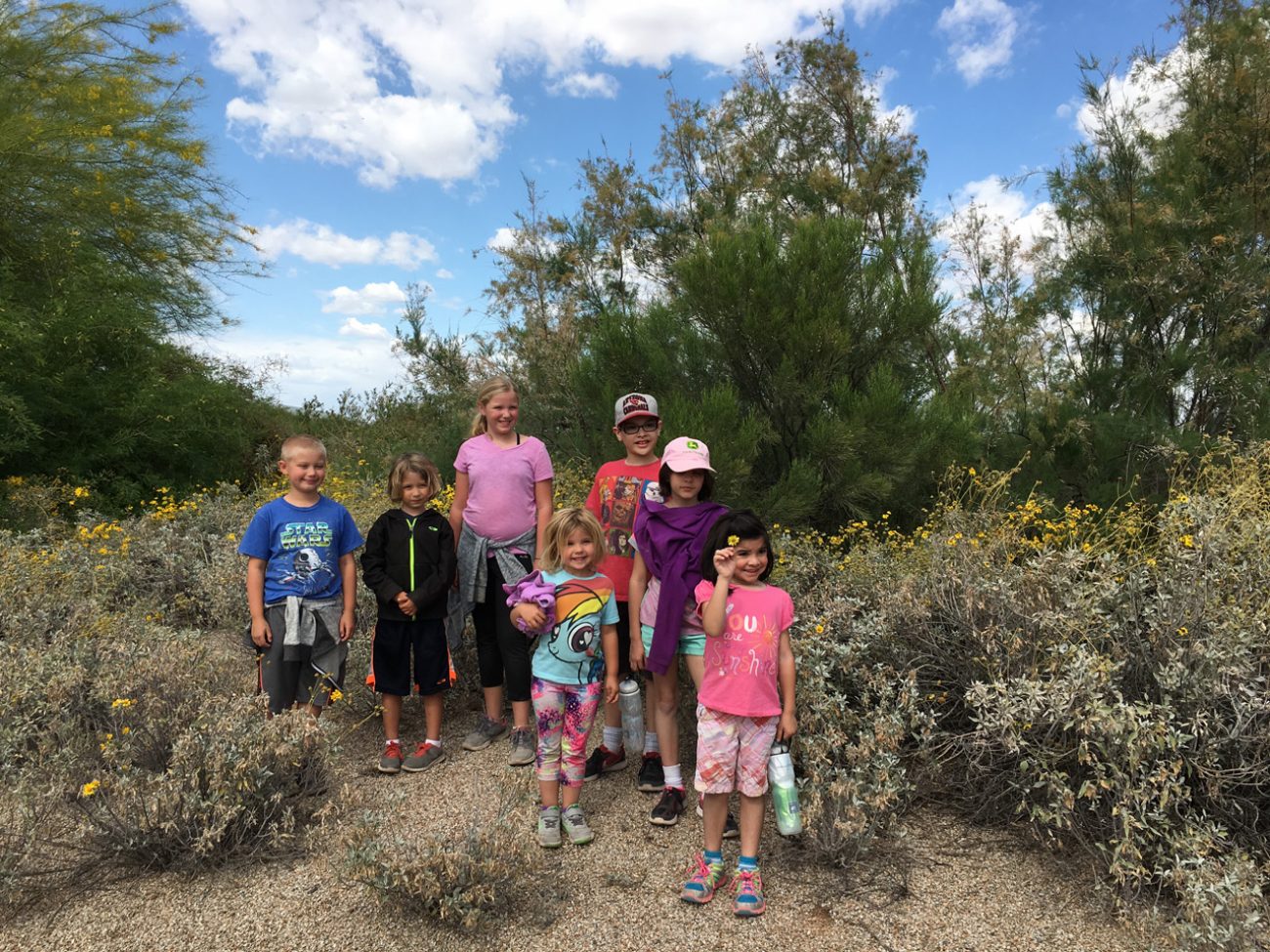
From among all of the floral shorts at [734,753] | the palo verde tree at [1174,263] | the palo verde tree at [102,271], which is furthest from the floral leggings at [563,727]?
the palo verde tree at [102,271]

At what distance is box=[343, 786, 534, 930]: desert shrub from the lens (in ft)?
7.32

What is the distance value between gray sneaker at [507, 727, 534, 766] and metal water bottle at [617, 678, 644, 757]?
1.35 ft

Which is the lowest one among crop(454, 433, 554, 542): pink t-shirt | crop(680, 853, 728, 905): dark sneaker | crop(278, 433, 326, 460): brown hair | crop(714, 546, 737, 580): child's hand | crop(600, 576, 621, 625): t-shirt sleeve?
crop(680, 853, 728, 905): dark sneaker

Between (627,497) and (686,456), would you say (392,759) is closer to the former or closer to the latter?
(627,497)

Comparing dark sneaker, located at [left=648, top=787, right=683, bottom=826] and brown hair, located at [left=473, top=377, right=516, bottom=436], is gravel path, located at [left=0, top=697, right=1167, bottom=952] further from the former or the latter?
brown hair, located at [left=473, top=377, right=516, bottom=436]

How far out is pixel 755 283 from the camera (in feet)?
16.1

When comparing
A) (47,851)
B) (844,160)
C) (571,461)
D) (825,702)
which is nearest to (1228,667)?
(825,702)

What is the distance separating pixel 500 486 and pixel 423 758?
3.95 feet

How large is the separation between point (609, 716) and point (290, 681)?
1322 mm

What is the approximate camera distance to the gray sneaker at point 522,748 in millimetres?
3260

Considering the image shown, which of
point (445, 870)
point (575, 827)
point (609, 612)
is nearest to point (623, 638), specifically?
point (609, 612)

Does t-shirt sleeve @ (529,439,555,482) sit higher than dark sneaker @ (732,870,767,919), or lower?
higher

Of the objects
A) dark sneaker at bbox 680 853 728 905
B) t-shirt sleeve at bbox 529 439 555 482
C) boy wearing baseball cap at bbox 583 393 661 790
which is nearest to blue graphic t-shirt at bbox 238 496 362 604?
t-shirt sleeve at bbox 529 439 555 482

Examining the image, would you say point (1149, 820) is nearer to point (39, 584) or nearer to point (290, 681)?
point (290, 681)
